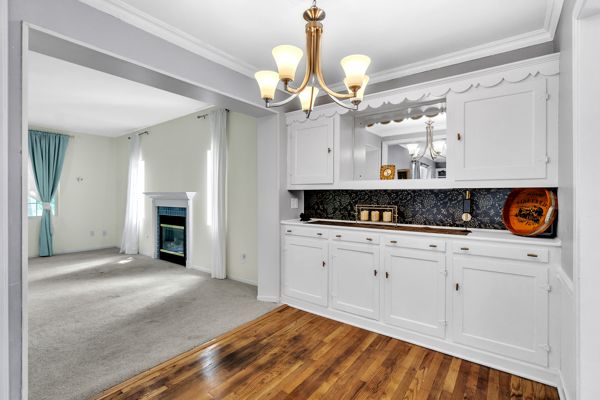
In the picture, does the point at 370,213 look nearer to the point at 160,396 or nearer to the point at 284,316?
the point at 284,316

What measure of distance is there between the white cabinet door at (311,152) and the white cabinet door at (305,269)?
71 centimetres

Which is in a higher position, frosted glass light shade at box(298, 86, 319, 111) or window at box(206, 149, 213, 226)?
frosted glass light shade at box(298, 86, 319, 111)

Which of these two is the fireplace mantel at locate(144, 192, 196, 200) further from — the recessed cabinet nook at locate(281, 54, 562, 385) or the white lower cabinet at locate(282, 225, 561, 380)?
the white lower cabinet at locate(282, 225, 561, 380)

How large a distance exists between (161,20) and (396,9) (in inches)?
68.8

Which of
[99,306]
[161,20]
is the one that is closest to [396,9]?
[161,20]

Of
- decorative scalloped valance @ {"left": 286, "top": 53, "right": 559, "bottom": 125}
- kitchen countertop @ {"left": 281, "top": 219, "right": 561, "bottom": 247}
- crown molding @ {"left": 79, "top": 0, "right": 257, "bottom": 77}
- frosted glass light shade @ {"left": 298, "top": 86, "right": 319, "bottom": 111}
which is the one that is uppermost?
crown molding @ {"left": 79, "top": 0, "right": 257, "bottom": 77}

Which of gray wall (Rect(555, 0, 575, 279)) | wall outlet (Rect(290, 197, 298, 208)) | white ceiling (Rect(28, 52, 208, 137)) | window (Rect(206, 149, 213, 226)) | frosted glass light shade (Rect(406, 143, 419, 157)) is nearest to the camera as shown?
gray wall (Rect(555, 0, 575, 279))

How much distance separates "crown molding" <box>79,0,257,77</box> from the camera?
6.57 ft

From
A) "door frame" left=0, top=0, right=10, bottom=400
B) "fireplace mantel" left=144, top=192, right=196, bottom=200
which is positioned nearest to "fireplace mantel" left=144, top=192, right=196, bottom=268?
"fireplace mantel" left=144, top=192, right=196, bottom=200

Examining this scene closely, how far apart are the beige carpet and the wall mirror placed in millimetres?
2046

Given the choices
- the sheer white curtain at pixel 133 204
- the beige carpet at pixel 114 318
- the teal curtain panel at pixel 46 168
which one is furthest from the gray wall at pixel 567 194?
the teal curtain panel at pixel 46 168

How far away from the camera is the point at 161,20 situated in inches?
87.3

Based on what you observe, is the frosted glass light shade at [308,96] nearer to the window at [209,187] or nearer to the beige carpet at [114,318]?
the beige carpet at [114,318]

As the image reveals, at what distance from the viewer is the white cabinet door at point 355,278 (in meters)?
2.80
